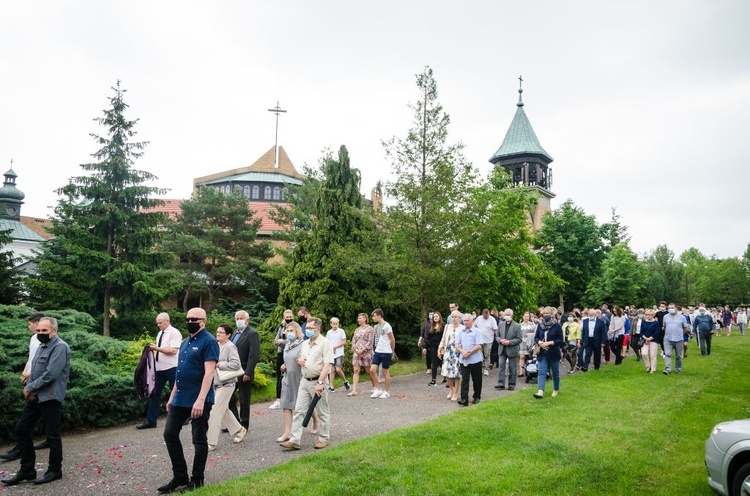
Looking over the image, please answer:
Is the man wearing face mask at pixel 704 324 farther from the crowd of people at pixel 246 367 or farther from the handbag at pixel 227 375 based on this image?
the handbag at pixel 227 375

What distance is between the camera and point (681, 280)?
72062 millimetres

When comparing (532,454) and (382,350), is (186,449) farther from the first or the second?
(382,350)

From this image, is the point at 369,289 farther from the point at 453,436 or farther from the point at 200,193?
the point at 200,193

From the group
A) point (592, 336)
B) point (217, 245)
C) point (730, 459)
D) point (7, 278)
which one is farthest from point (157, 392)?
point (217, 245)

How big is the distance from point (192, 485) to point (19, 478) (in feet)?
7.32

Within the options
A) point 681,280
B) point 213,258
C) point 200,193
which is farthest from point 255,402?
point 681,280

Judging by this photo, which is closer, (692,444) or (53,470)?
(53,470)

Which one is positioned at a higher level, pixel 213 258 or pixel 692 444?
pixel 213 258

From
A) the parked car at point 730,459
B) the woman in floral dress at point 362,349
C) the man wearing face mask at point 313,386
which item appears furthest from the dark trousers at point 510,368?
the parked car at point 730,459

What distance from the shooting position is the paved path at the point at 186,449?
655 cm

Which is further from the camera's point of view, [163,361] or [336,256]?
[336,256]

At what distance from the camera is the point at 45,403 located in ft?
22.1

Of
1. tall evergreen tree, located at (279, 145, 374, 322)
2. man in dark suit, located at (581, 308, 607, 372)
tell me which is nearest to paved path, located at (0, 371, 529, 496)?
man in dark suit, located at (581, 308, 607, 372)

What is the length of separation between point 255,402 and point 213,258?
22064 mm
